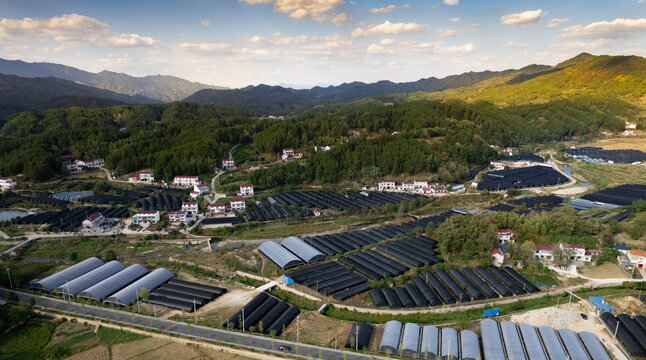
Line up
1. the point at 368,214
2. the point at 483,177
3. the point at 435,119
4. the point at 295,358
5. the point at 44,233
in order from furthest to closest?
the point at 435,119
the point at 483,177
the point at 368,214
the point at 44,233
the point at 295,358

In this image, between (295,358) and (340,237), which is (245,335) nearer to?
(295,358)

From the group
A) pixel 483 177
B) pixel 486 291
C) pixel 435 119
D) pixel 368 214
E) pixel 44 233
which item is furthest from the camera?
pixel 435 119

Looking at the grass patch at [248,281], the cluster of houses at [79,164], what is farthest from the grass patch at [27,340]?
the cluster of houses at [79,164]

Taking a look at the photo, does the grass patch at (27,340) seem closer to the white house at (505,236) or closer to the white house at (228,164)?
the white house at (505,236)

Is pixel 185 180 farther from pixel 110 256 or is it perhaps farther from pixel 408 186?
pixel 408 186

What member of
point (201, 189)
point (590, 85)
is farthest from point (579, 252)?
point (590, 85)

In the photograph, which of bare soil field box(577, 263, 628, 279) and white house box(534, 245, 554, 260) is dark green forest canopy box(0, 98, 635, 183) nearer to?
white house box(534, 245, 554, 260)

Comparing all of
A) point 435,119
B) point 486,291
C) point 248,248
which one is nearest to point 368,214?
point 248,248
